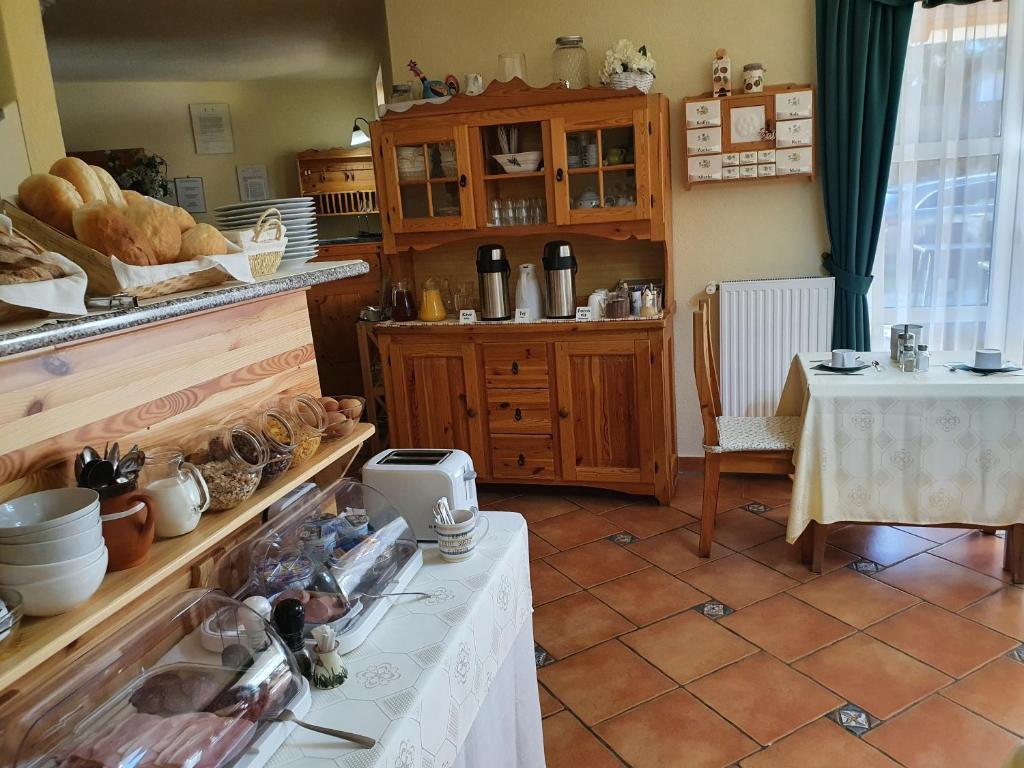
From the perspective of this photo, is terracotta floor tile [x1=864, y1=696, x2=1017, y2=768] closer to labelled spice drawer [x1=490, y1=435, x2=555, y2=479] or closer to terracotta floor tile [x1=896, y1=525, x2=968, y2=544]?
terracotta floor tile [x1=896, y1=525, x2=968, y2=544]

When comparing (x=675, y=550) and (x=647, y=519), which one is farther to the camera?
(x=647, y=519)

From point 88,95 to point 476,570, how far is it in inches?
265

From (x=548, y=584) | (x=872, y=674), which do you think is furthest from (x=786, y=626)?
(x=548, y=584)

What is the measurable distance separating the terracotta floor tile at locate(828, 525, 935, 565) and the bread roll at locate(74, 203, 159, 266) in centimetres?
275

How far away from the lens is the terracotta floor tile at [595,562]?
9.46 feet

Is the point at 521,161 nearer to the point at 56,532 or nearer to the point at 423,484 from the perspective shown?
the point at 423,484

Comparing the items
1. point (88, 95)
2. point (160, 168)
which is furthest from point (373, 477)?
point (88, 95)

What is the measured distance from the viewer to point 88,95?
21.2 feet

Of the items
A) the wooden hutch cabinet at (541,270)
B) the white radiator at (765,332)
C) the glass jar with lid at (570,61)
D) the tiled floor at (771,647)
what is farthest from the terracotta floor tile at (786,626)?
the glass jar with lid at (570,61)

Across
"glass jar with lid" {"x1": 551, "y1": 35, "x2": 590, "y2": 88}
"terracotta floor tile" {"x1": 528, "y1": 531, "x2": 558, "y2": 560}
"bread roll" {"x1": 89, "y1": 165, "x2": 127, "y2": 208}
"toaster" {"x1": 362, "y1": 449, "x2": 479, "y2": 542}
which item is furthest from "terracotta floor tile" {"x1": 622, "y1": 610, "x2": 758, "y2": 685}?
"glass jar with lid" {"x1": 551, "y1": 35, "x2": 590, "y2": 88}

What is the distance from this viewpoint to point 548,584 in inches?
112

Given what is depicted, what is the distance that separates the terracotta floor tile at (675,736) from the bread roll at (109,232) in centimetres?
161

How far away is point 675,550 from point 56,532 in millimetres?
2539

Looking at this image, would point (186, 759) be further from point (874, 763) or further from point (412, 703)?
point (874, 763)
